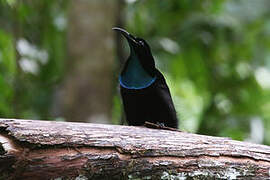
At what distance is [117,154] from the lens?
271 cm

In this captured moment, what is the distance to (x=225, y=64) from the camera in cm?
773

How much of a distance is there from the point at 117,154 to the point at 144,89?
48.2 inches

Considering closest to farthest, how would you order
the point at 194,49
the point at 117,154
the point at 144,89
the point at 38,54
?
1. the point at 117,154
2. the point at 144,89
3. the point at 194,49
4. the point at 38,54

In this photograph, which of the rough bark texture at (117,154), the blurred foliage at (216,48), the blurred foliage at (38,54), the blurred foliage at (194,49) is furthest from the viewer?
the blurred foliage at (216,48)

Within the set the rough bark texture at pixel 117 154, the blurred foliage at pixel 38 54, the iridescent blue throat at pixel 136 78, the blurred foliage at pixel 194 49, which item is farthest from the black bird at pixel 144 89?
the blurred foliage at pixel 38 54

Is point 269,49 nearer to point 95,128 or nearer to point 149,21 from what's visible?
point 149,21

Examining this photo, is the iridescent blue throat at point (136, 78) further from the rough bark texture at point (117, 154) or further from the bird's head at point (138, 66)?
the rough bark texture at point (117, 154)

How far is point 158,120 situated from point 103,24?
6.26 ft

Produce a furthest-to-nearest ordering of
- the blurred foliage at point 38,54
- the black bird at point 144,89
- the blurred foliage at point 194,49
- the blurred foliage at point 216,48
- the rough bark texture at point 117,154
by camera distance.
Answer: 1. the blurred foliage at point 216,48
2. the blurred foliage at point 194,49
3. the blurred foliage at point 38,54
4. the black bird at point 144,89
5. the rough bark texture at point 117,154

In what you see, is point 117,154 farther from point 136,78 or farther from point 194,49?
point 194,49

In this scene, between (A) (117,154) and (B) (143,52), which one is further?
(B) (143,52)

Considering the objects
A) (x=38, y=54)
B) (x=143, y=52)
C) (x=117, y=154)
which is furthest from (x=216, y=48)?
(x=117, y=154)

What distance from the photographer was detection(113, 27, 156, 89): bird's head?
388 cm

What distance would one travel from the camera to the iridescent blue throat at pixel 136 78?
3.87 meters
